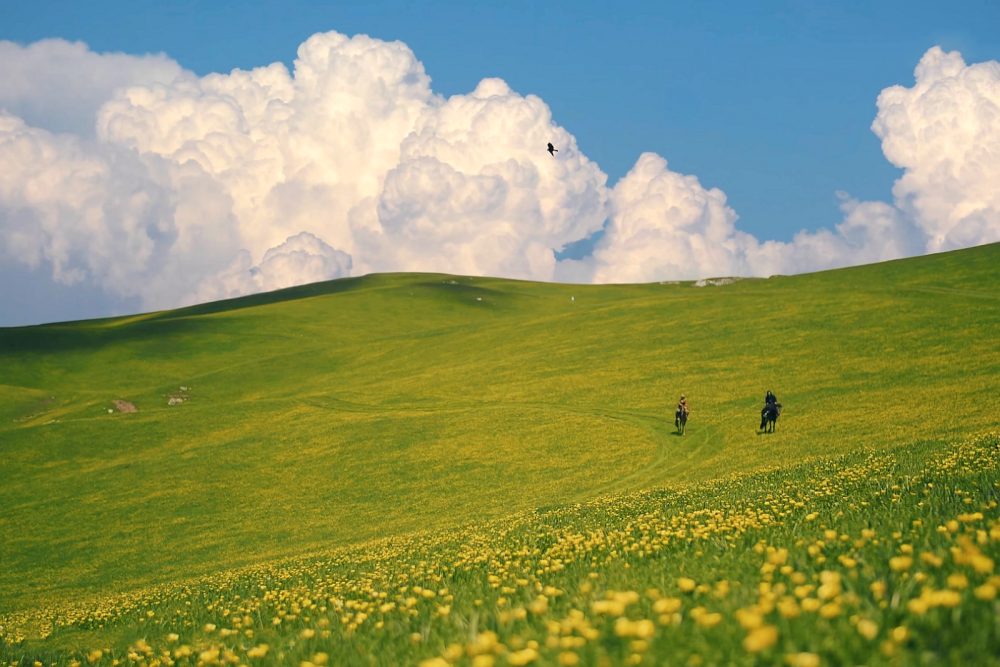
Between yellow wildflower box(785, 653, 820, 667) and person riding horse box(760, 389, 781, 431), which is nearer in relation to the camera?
yellow wildflower box(785, 653, 820, 667)

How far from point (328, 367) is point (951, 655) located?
89.2 meters

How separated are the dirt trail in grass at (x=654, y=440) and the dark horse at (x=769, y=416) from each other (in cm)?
272

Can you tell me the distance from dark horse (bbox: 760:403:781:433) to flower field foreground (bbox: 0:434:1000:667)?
22.8m

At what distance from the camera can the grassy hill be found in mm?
37094

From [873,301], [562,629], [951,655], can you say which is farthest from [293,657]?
[873,301]

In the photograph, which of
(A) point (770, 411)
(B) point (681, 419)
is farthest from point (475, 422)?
(A) point (770, 411)

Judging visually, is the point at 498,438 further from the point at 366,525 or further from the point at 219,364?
the point at 219,364

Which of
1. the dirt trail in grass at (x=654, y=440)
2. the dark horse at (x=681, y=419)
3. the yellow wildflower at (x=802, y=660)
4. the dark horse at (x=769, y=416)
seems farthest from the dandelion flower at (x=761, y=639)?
the dark horse at (x=681, y=419)

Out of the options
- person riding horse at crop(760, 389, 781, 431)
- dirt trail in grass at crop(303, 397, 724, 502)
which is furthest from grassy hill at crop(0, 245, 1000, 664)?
person riding horse at crop(760, 389, 781, 431)

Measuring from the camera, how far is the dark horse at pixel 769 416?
4244 cm

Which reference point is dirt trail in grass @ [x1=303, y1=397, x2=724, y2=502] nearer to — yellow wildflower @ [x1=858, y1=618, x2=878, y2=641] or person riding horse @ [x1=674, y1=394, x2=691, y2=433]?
person riding horse @ [x1=674, y1=394, x2=691, y2=433]

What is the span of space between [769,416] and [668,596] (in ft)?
126

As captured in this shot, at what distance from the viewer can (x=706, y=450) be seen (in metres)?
41.3

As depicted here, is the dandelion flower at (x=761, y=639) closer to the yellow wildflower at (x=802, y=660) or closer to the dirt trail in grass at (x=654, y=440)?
the yellow wildflower at (x=802, y=660)
